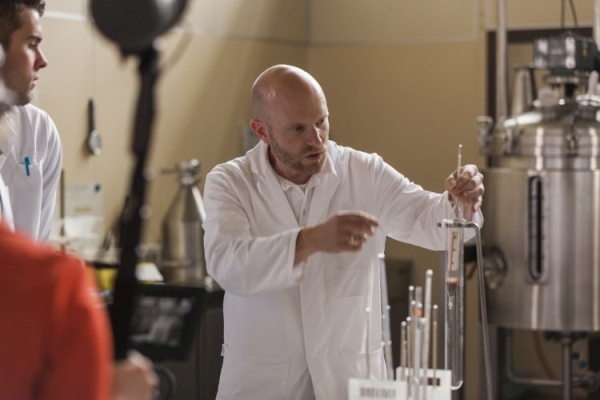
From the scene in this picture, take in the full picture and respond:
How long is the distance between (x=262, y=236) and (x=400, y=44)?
121 inches

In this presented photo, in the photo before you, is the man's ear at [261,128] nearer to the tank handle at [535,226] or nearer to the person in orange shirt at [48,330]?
the person in orange shirt at [48,330]

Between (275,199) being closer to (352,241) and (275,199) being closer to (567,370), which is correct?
(352,241)

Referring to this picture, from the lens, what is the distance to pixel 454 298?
7.22ft

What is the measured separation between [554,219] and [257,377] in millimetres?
1936

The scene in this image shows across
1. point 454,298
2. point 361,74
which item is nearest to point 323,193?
point 454,298

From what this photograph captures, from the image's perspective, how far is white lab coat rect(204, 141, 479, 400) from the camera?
8.09 feet

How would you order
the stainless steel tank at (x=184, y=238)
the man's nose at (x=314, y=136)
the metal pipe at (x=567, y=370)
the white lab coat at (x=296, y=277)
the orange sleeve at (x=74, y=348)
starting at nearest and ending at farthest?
the orange sleeve at (x=74, y=348) → the white lab coat at (x=296, y=277) → the man's nose at (x=314, y=136) → the metal pipe at (x=567, y=370) → the stainless steel tank at (x=184, y=238)

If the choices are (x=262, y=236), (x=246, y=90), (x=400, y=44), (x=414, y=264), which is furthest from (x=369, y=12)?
(x=262, y=236)

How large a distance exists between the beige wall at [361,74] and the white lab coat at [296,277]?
1.89m

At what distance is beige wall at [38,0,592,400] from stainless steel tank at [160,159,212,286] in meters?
0.14

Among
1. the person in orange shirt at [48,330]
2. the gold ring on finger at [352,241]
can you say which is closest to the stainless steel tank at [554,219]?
the gold ring on finger at [352,241]

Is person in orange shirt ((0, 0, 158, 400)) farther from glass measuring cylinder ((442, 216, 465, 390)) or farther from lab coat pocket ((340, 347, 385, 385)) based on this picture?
lab coat pocket ((340, 347, 385, 385))

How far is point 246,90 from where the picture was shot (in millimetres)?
5180

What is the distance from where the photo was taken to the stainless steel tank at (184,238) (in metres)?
4.33
